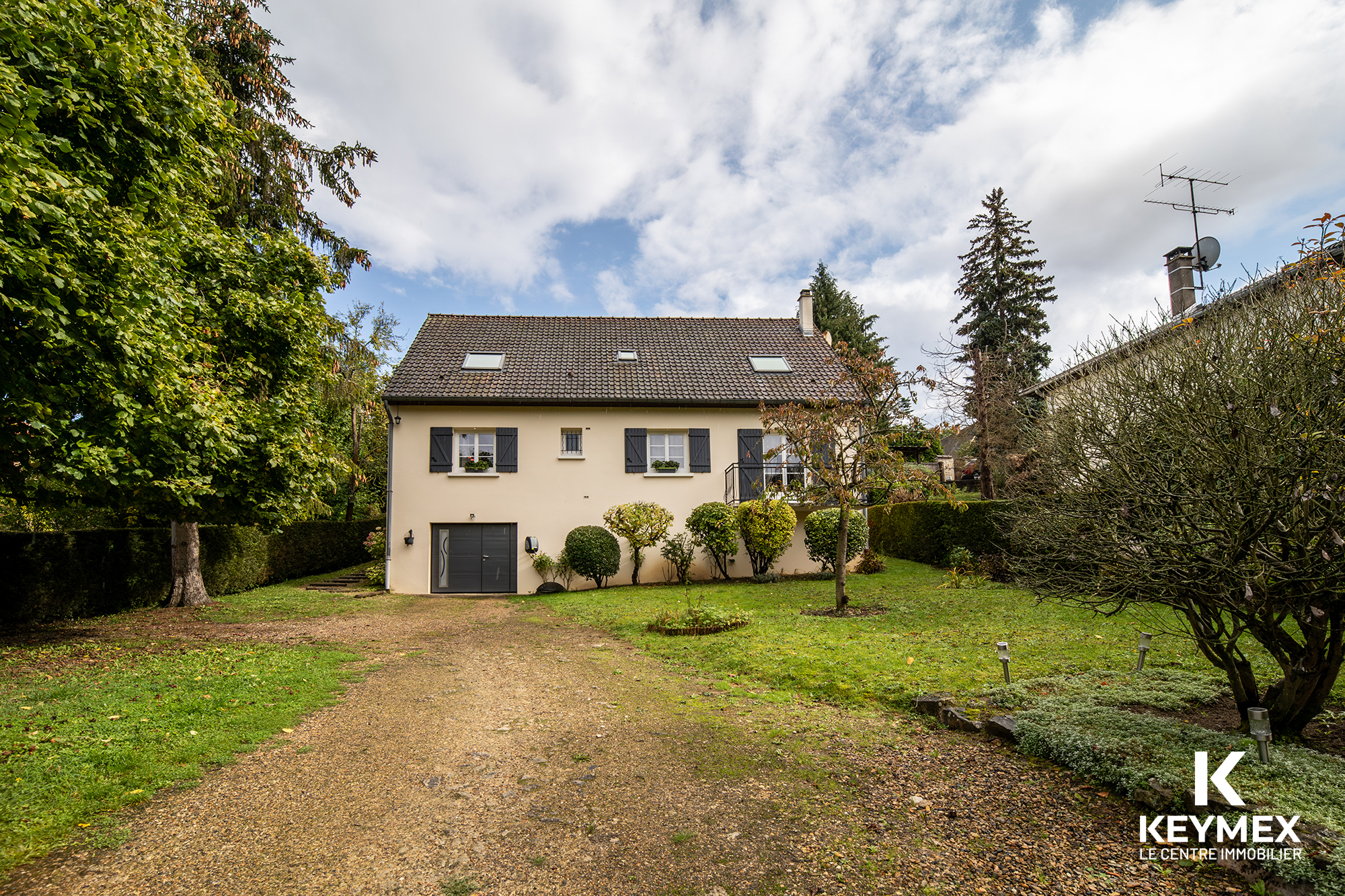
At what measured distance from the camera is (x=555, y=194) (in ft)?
40.2

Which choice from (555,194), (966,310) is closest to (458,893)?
(555,194)

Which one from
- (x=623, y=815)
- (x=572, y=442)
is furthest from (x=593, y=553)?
(x=623, y=815)

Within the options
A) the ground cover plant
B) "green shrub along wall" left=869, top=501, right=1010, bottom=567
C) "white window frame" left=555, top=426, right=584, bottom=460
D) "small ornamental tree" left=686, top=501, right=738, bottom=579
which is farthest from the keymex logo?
"white window frame" left=555, top=426, right=584, bottom=460

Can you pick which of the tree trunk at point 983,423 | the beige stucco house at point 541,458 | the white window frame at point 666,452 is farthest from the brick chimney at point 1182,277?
the white window frame at point 666,452

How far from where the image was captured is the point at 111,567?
11.8 m

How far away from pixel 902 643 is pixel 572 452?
440 inches

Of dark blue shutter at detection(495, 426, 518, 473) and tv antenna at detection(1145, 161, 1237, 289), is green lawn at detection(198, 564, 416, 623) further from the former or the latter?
tv antenna at detection(1145, 161, 1237, 289)

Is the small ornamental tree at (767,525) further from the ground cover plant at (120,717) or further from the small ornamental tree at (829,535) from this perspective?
the ground cover plant at (120,717)

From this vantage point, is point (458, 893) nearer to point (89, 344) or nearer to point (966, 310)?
point (89, 344)

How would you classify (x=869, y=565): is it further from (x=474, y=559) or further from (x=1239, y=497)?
(x=1239, y=497)

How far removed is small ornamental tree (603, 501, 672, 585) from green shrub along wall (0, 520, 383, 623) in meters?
9.26

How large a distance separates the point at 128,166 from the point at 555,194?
6662mm

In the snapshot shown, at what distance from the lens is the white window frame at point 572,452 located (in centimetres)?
1700

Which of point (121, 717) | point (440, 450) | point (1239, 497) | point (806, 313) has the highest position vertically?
point (806, 313)
